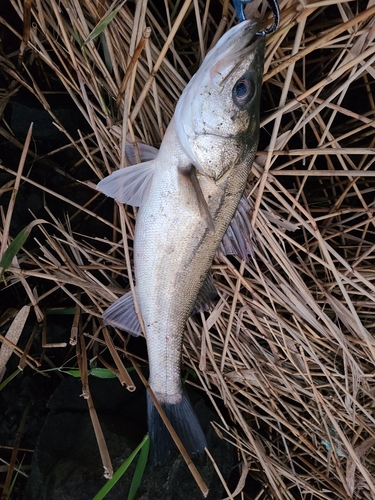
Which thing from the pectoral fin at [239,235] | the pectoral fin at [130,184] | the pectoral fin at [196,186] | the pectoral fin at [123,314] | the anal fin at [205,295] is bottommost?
the anal fin at [205,295]

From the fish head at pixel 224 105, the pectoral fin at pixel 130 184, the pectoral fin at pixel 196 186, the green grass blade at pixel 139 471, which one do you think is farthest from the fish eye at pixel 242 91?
the green grass blade at pixel 139 471

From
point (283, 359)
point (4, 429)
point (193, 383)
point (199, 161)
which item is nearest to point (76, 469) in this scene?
point (4, 429)

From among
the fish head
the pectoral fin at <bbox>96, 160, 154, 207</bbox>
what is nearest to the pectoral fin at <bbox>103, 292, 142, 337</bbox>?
the pectoral fin at <bbox>96, 160, 154, 207</bbox>

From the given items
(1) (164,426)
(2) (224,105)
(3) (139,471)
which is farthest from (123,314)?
(2) (224,105)

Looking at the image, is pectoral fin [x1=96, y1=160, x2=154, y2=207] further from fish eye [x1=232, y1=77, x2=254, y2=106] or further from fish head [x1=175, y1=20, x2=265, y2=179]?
fish eye [x1=232, y1=77, x2=254, y2=106]

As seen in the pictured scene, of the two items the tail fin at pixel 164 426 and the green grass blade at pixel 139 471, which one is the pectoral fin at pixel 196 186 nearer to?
the tail fin at pixel 164 426

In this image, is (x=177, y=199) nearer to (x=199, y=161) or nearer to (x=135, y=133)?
(x=199, y=161)
